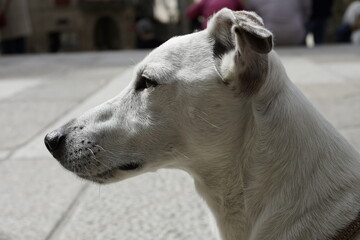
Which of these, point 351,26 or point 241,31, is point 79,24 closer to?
point 351,26

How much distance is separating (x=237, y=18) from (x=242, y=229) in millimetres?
805

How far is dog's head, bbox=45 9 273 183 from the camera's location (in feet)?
6.33

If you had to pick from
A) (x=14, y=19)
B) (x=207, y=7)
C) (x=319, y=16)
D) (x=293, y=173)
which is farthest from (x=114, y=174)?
(x=14, y=19)

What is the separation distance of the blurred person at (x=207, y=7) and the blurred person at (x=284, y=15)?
0.42 meters

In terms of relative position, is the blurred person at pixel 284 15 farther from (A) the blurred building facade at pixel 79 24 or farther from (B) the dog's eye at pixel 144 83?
(A) the blurred building facade at pixel 79 24

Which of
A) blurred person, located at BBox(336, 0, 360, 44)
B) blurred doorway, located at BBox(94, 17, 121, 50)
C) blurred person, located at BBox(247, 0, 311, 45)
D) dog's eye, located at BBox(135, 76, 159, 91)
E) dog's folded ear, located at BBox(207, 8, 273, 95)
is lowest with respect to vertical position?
blurred doorway, located at BBox(94, 17, 121, 50)

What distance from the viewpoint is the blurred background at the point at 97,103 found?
2.76 metres

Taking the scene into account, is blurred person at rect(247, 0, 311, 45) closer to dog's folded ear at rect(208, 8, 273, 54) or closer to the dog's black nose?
dog's folded ear at rect(208, 8, 273, 54)

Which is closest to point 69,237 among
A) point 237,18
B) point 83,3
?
point 237,18

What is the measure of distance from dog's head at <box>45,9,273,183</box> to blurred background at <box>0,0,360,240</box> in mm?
352

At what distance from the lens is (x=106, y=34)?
136 ft

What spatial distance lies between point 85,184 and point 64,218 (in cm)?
61

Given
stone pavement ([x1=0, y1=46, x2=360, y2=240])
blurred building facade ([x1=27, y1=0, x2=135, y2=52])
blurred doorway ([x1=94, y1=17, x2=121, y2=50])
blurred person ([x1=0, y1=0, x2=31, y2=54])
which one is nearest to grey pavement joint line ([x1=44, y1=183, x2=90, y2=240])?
stone pavement ([x1=0, y1=46, x2=360, y2=240])

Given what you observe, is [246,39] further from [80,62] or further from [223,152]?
[80,62]
